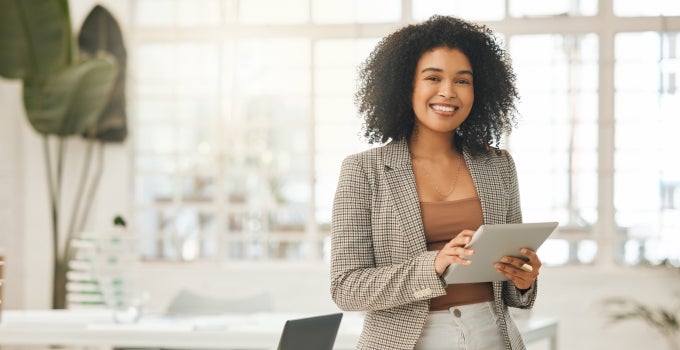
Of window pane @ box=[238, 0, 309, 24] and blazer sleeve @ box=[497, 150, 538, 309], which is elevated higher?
window pane @ box=[238, 0, 309, 24]

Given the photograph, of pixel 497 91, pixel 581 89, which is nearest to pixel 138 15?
pixel 581 89

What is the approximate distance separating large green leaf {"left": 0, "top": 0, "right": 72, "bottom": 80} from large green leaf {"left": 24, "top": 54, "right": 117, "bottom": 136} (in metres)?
0.12

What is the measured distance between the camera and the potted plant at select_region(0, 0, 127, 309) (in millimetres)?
6262

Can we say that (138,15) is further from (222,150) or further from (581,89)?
(581,89)

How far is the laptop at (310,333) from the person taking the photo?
2.72m

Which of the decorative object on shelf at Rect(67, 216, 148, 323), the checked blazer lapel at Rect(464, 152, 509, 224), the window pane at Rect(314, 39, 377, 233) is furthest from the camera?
the window pane at Rect(314, 39, 377, 233)

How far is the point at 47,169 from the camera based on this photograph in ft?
23.0

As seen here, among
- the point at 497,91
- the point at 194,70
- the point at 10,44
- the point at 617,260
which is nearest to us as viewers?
the point at 497,91

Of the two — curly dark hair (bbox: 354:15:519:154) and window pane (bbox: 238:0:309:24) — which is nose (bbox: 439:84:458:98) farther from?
window pane (bbox: 238:0:309:24)

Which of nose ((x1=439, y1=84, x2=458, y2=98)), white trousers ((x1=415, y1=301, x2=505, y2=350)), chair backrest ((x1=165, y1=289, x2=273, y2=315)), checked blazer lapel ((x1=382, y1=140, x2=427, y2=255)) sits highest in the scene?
nose ((x1=439, y1=84, x2=458, y2=98))

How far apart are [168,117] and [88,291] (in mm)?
2244

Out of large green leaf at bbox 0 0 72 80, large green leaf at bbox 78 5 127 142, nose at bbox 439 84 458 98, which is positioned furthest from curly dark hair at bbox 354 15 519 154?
large green leaf at bbox 78 5 127 142

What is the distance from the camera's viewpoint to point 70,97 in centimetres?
648

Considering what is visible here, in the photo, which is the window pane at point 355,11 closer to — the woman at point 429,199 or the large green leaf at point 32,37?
the large green leaf at point 32,37
